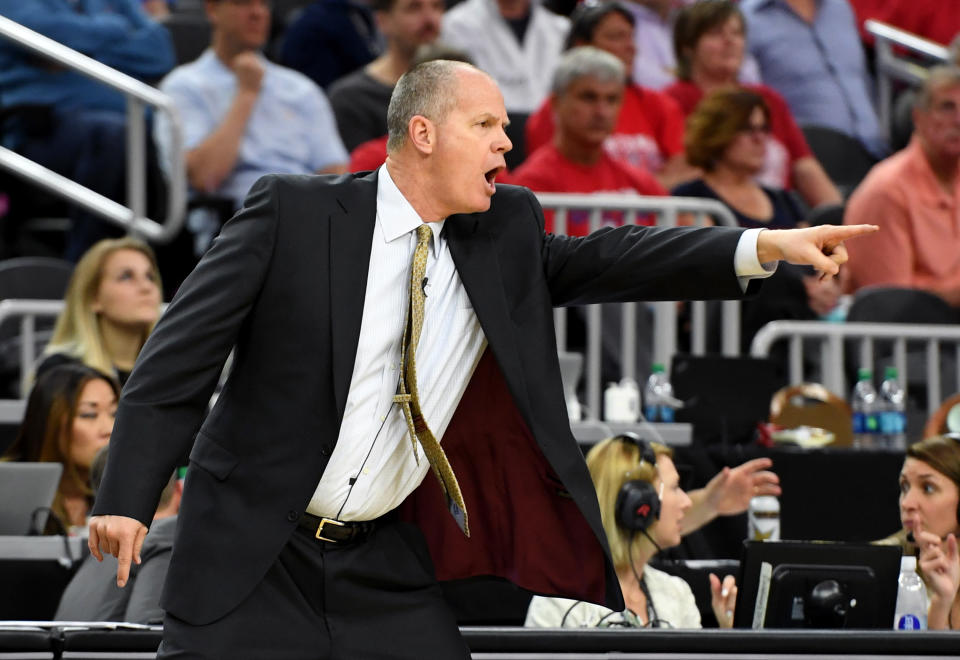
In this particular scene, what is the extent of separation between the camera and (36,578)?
4.42 m

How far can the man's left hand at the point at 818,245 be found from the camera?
2.72m

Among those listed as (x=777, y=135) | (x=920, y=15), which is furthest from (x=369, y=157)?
(x=920, y=15)

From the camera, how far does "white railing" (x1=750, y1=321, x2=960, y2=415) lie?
6.39 meters

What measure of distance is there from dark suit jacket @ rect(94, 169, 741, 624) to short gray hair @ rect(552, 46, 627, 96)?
387 centimetres

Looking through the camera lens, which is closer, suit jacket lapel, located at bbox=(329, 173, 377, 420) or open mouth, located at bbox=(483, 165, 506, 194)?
suit jacket lapel, located at bbox=(329, 173, 377, 420)

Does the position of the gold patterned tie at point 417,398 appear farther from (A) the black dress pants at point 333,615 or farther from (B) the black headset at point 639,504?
(B) the black headset at point 639,504

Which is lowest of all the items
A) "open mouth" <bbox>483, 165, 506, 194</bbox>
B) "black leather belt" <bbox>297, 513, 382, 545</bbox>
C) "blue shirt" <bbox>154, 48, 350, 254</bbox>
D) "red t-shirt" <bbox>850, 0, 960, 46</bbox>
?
"black leather belt" <bbox>297, 513, 382, 545</bbox>

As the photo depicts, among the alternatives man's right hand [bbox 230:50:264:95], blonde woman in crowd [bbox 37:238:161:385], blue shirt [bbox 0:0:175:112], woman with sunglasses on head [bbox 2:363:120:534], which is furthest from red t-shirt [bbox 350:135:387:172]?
woman with sunglasses on head [bbox 2:363:120:534]

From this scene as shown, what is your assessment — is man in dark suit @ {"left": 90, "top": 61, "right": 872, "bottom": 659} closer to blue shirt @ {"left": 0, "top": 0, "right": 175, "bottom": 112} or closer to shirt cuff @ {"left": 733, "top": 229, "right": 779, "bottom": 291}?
shirt cuff @ {"left": 733, "top": 229, "right": 779, "bottom": 291}

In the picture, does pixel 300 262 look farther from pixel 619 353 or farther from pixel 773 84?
pixel 773 84

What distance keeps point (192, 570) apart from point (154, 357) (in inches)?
15.2

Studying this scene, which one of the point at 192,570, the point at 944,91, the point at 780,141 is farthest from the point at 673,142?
the point at 192,570

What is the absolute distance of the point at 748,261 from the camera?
9.55 ft

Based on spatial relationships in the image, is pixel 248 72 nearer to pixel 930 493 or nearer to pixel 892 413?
pixel 892 413
